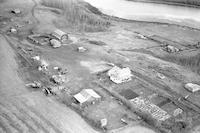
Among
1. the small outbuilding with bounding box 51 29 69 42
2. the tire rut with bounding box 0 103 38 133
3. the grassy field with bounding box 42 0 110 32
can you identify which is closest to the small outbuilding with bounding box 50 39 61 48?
the small outbuilding with bounding box 51 29 69 42

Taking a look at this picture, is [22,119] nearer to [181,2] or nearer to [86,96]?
[86,96]

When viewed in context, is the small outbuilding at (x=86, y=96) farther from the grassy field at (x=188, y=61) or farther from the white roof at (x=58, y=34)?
the white roof at (x=58, y=34)

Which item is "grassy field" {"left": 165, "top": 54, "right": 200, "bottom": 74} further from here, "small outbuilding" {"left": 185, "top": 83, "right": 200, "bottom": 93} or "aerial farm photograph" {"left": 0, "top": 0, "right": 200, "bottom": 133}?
"small outbuilding" {"left": 185, "top": 83, "right": 200, "bottom": 93}

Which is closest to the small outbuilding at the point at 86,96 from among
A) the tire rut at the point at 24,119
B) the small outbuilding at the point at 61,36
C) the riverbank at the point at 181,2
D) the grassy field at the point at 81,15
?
the tire rut at the point at 24,119

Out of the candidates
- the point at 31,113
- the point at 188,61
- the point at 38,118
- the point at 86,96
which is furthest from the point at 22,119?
the point at 188,61

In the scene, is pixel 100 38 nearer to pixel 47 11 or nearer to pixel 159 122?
pixel 47 11

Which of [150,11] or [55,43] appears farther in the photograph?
[150,11]
